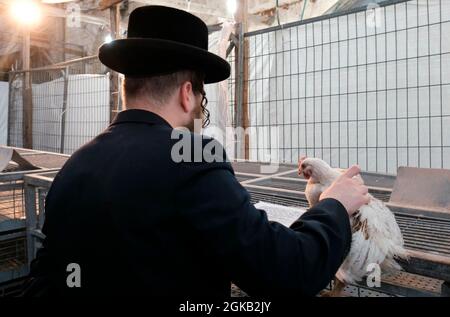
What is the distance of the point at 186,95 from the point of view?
109 centimetres

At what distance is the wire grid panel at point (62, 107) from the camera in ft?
19.2

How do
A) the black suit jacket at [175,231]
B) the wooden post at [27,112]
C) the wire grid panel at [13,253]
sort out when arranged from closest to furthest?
the black suit jacket at [175,231], the wire grid panel at [13,253], the wooden post at [27,112]

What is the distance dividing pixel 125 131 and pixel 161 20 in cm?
36

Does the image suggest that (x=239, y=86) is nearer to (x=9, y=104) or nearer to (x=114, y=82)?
(x=114, y=82)

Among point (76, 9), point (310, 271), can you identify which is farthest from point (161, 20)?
point (76, 9)

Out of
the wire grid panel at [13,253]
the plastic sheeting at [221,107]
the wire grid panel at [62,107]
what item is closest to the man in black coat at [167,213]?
the wire grid panel at [13,253]

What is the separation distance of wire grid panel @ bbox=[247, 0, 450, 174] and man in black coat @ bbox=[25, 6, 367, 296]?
2958 mm

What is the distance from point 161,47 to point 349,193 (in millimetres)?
694

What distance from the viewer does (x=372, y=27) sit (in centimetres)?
382

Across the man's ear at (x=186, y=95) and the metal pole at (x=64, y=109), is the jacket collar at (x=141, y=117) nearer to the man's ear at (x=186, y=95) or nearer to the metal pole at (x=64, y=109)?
the man's ear at (x=186, y=95)

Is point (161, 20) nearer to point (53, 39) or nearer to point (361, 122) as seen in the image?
point (361, 122)

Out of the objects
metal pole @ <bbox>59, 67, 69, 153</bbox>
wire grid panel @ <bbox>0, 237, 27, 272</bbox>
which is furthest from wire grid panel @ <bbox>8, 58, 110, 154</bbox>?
wire grid panel @ <bbox>0, 237, 27, 272</bbox>

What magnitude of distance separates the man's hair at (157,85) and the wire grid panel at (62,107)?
15.5 feet

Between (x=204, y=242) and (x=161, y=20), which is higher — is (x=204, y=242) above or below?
below
